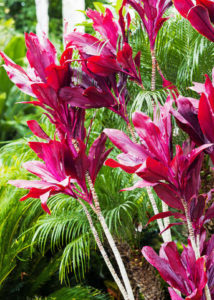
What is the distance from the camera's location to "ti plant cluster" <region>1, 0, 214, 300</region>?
953 mm

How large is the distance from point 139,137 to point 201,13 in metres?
0.42

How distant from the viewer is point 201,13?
0.99m

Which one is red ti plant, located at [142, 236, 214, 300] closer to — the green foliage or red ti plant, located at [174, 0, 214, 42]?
red ti plant, located at [174, 0, 214, 42]

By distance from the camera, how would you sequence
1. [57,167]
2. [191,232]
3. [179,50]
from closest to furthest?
[191,232], [57,167], [179,50]

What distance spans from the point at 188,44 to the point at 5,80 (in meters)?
4.03

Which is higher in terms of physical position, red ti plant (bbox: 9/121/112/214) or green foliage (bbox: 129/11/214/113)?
green foliage (bbox: 129/11/214/113)

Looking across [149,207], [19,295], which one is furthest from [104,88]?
[19,295]

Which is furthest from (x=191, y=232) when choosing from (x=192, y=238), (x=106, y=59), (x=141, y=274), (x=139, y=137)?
(x=141, y=274)

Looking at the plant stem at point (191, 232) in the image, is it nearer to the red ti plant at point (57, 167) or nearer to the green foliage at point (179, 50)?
the red ti plant at point (57, 167)

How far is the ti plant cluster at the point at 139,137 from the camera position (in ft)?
3.13

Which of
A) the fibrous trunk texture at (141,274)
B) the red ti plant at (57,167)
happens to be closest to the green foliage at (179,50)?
the red ti plant at (57,167)

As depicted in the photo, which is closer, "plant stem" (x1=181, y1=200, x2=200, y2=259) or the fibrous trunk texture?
"plant stem" (x1=181, y1=200, x2=200, y2=259)

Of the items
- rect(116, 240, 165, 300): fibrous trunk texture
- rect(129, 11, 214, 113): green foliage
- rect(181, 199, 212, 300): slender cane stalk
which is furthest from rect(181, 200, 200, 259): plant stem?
rect(116, 240, 165, 300): fibrous trunk texture

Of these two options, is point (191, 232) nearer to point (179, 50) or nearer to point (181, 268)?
point (181, 268)
